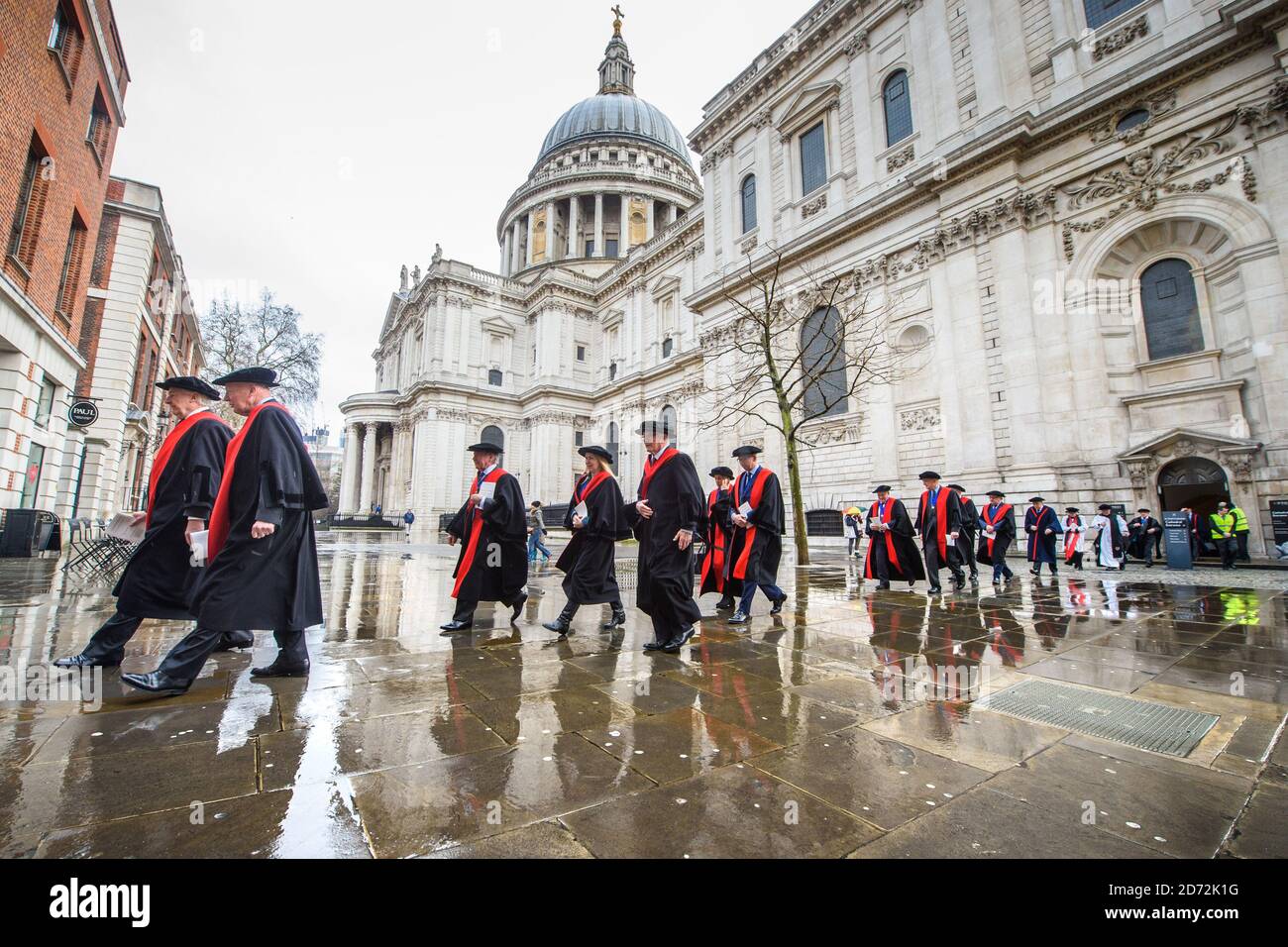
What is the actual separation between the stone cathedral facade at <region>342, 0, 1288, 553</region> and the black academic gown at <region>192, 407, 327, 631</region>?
17.0m

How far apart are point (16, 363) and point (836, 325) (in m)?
21.4

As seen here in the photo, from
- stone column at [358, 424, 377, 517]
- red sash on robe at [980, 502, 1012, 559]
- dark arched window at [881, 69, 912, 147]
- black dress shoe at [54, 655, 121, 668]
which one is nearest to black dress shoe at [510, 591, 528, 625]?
black dress shoe at [54, 655, 121, 668]

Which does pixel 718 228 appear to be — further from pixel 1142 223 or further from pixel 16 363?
pixel 16 363

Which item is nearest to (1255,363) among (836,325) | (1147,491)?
(1147,491)

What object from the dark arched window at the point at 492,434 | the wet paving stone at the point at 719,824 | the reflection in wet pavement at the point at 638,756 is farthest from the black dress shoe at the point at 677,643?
the dark arched window at the point at 492,434

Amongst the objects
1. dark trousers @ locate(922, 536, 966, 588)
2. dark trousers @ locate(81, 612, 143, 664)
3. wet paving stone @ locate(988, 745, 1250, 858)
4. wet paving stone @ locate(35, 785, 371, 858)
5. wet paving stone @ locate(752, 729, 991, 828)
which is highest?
dark trousers @ locate(922, 536, 966, 588)

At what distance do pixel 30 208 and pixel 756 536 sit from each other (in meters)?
14.4

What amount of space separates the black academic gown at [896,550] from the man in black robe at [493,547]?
6064 mm

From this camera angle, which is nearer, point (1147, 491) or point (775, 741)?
point (775, 741)

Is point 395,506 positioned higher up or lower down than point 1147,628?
higher up

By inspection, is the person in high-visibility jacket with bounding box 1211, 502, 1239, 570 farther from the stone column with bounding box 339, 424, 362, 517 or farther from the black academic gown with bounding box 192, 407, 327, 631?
the stone column with bounding box 339, 424, 362, 517

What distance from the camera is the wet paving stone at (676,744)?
235 centimetres

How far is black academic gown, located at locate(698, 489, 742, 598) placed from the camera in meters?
6.67
